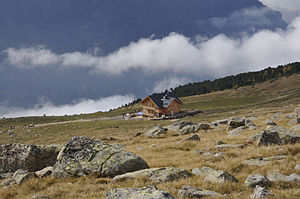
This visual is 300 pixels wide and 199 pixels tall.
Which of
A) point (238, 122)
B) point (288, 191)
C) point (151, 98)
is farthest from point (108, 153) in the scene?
point (151, 98)

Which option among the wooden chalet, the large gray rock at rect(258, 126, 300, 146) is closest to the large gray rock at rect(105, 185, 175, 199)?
the large gray rock at rect(258, 126, 300, 146)

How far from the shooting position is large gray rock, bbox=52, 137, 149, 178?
11.3 m

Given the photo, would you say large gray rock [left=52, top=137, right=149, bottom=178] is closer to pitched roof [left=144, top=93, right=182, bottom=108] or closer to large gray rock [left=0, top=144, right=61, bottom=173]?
large gray rock [left=0, top=144, right=61, bottom=173]

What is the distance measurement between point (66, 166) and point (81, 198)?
427 cm

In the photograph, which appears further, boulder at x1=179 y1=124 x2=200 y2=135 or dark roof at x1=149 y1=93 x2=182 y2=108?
dark roof at x1=149 y1=93 x2=182 y2=108

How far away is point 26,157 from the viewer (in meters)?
14.5

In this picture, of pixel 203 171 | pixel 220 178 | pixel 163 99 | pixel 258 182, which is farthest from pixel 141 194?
pixel 163 99

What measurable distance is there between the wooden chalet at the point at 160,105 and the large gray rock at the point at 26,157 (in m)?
78.6

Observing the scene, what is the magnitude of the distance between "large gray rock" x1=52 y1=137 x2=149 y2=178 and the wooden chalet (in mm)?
80975

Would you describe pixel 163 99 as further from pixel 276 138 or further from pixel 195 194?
pixel 195 194

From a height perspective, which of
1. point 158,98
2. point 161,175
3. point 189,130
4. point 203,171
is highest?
point 158,98

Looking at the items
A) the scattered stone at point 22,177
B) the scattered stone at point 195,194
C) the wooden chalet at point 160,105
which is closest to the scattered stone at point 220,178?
the scattered stone at point 195,194

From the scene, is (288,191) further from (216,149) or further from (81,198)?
(216,149)

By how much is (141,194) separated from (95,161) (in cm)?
591
